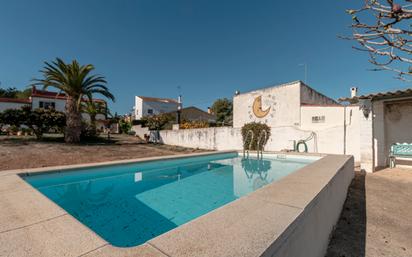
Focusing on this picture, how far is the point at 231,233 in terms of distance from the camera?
1594 mm

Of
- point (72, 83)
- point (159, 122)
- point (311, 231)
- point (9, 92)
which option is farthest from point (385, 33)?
point (9, 92)

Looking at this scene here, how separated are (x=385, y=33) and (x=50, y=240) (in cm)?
339

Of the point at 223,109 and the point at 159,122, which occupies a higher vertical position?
the point at 223,109

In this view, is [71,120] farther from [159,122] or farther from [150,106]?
[150,106]

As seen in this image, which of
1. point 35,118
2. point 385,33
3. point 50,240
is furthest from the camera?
point 35,118

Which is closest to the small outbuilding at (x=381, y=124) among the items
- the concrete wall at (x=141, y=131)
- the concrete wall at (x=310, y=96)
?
the concrete wall at (x=310, y=96)

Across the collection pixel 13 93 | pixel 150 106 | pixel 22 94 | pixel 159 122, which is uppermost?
pixel 13 93

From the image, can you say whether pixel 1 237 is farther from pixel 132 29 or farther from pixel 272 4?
pixel 132 29

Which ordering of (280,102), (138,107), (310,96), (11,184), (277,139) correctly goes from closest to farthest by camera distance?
1. (11,184)
2. (277,139)
3. (280,102)
4. (310,96)
5. (138,107)

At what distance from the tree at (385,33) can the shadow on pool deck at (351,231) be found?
7.53 feet

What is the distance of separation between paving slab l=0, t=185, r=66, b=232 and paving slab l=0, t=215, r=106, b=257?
196 mm

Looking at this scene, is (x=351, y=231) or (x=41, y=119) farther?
(x=41, y=119)

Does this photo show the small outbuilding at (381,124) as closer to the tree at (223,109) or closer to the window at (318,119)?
the window at (318,119)

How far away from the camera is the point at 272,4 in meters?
12.8
